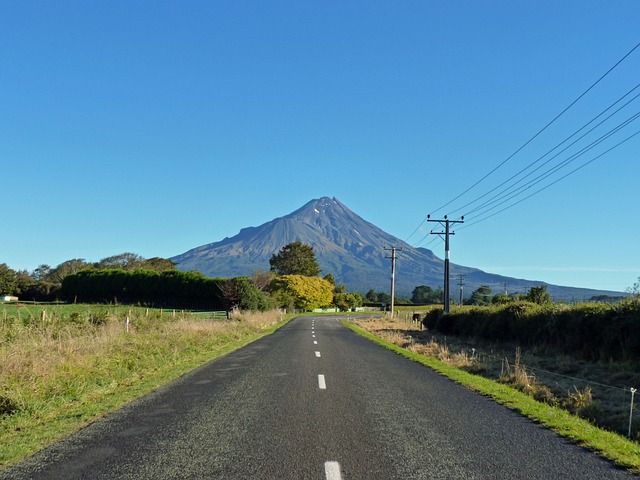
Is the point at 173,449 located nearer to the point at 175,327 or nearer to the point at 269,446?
the point at 269,446

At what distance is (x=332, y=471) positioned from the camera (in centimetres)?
603

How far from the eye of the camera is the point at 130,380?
13984 millimetres

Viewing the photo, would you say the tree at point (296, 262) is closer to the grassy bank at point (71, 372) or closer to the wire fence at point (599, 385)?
the wire fence at point (599, 385)

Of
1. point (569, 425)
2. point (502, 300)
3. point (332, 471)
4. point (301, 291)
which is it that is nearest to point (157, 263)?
point (301, 291)

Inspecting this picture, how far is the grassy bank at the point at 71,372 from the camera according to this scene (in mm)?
8758

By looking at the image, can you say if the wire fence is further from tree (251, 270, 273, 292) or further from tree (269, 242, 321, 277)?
tree (269, 242, 321, 277)

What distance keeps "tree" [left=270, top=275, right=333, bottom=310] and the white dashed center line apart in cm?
10132

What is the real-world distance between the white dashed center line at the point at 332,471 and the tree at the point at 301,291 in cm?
10132

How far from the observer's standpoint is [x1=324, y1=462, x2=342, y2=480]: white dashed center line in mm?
Result: 5809

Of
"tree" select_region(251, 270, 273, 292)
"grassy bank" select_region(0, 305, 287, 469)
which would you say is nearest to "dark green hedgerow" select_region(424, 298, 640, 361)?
"grassy bank" select_region(0, 305, 287, 469)

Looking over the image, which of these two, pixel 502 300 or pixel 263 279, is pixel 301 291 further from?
pixel 502 300

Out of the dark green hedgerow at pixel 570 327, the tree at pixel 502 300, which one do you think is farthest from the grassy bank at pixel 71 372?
the tree at pixel 502 300

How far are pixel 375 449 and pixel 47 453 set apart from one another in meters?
4.24

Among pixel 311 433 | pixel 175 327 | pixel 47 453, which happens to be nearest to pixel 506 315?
pixel 175 327
